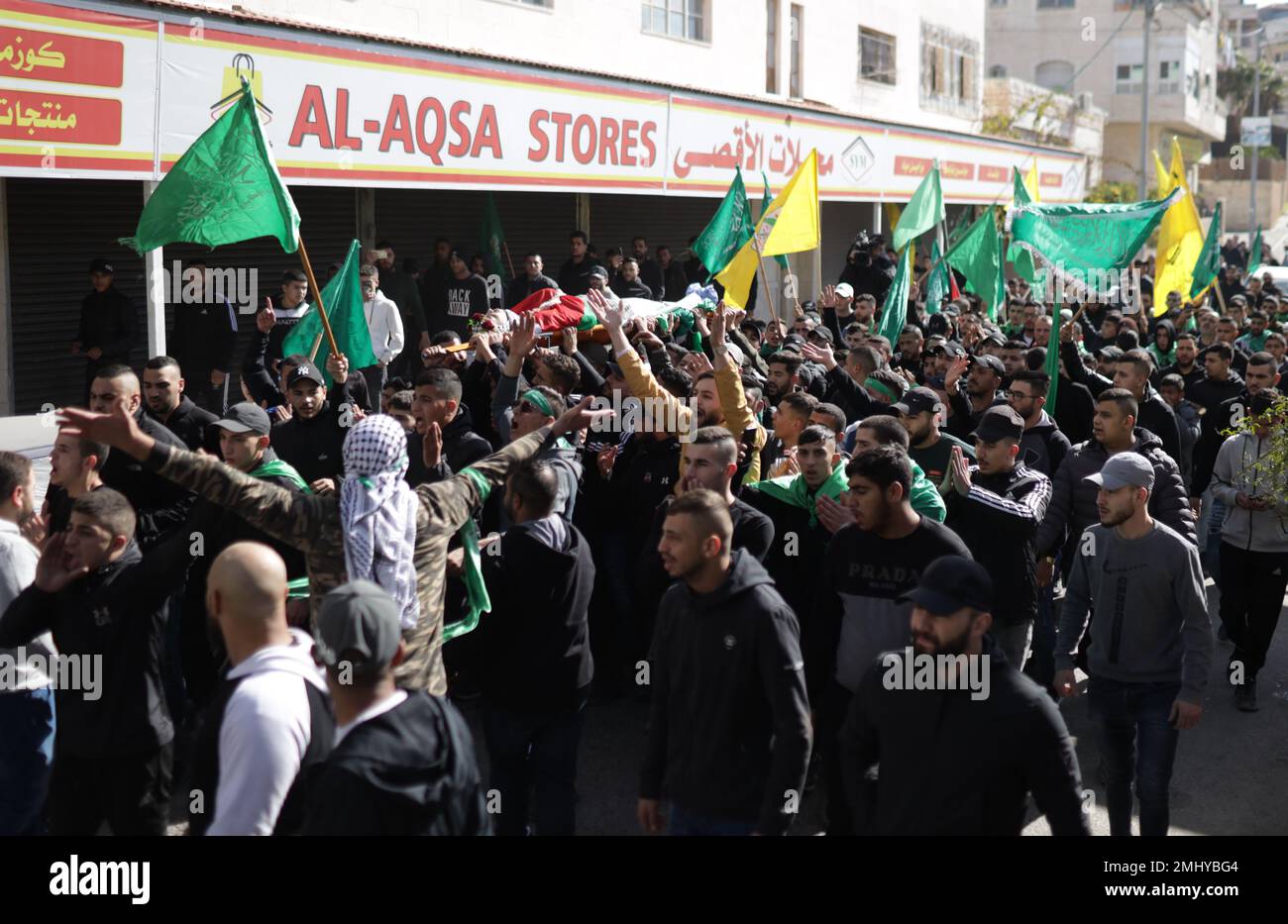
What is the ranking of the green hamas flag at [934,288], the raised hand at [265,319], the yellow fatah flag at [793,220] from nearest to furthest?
the raised hand at [265,319] → the yellow fatah flag at [793,220] → the green hamas flag at [934,288]

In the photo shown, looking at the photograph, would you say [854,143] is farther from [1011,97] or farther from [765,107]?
[1011,97]

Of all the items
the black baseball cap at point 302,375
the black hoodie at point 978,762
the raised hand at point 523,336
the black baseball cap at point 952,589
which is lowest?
the black hoodie at point 978,762

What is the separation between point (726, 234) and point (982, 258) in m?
3.36

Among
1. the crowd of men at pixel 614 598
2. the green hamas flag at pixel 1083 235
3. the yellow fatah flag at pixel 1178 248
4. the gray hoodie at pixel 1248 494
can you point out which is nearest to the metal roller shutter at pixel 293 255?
the crowd of men at pixel 614 598

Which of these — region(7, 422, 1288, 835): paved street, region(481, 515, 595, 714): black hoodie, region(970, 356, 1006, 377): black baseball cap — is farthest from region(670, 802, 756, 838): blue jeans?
region(970, 356, 1006, 377): black baseball cap

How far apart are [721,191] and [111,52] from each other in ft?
33.2

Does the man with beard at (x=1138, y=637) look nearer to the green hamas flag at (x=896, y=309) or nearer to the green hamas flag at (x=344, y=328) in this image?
the green hamas flag at (x=344, y=328)

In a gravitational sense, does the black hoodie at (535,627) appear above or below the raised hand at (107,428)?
below

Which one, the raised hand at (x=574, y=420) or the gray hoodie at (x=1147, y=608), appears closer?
the raised hand at (x=574, y=420)

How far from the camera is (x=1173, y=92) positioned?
62.7m

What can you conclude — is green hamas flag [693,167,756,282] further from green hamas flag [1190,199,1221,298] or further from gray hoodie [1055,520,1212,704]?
green hamas flag [1190,199,1221,298]

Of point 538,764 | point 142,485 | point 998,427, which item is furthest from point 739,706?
point 142,485

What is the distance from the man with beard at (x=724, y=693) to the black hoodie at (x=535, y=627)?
96 cm

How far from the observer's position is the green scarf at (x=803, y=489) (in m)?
6.29
